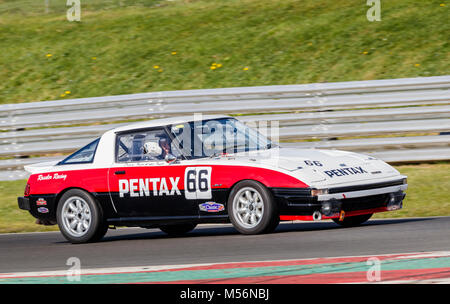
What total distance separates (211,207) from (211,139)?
0.85 metres

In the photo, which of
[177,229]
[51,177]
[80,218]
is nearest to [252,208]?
[177,229]

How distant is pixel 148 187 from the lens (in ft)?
29.2

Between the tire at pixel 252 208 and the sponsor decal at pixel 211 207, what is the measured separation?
0.44 ft

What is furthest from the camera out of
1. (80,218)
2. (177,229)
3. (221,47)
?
(221,47)

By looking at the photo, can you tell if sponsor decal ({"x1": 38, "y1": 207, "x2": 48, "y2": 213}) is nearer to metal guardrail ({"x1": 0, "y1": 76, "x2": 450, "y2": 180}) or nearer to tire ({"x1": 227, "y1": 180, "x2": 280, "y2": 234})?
tire ({"x1": 227, "y1": 180, "x2": 280, "y2": 234})

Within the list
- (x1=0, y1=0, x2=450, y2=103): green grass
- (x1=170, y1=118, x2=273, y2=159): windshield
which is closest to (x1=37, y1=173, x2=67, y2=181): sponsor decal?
(x1=170, y1=118, x2=273, y2=159): windshield

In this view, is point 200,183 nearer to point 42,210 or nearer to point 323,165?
point 323,165

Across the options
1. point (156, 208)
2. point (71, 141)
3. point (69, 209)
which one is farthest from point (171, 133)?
point (71, 141)

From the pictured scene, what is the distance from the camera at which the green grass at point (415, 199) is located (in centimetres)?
1005

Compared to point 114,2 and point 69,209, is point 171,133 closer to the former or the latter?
point 69,209

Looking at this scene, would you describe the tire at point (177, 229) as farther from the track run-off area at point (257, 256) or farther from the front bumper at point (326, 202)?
the front bumper at point (326, 202)

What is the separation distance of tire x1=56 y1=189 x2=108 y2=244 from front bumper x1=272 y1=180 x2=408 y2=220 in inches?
89.2

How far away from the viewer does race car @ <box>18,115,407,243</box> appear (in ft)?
26.6
